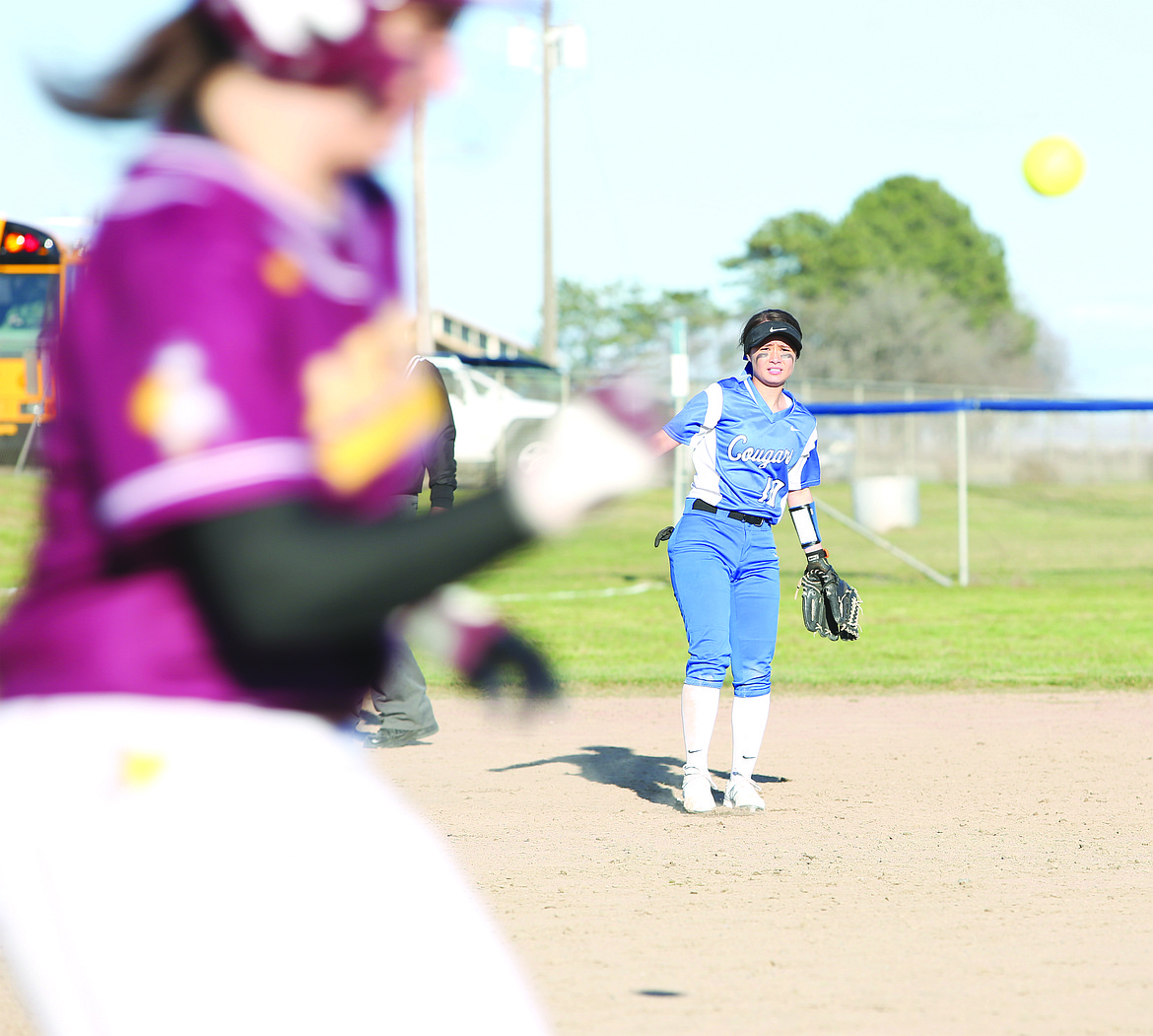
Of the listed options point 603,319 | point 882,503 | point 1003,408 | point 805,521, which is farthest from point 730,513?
point 603,319

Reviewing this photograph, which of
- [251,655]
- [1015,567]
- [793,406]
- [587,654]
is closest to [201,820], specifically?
[251,655]

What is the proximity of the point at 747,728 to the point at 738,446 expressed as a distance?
47.8 inches

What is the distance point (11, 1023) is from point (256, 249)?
3.18 m

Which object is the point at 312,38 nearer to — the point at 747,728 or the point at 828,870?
the point at 828,870

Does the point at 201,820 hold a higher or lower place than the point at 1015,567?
higher

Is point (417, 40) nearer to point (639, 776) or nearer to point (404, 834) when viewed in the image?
point (404, 834)

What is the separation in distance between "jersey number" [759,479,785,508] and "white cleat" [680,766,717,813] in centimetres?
119

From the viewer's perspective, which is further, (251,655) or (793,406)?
(793,406)

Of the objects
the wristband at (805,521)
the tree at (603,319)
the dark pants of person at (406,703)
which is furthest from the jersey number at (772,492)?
the tree at (603,319)

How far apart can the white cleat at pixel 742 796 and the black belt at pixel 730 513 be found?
1.12 m

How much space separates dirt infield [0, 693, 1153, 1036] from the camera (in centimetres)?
395

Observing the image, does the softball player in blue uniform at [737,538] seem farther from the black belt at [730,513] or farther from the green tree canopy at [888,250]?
the green tree canopy at [888,250]

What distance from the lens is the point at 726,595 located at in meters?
6.36

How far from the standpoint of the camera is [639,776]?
24.4 feet
